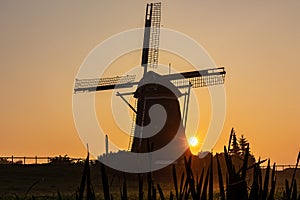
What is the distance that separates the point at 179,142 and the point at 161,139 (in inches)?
53.4

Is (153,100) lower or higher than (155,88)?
lower

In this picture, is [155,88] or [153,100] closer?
[155,88]

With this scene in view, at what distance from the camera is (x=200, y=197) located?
6.52 feet

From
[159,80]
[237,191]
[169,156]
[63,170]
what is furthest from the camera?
[63,170]

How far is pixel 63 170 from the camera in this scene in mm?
57625

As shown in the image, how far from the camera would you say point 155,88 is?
42.4 meters

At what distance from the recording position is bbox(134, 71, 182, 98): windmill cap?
42438mm

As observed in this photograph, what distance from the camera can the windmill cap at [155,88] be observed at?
139 ft

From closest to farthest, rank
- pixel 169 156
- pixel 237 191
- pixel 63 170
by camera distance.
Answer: pixel 237 191 < pixel 169 156 < pixel 63 170

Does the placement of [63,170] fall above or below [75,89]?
below

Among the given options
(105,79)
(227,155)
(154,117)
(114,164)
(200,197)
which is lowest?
(200,197)

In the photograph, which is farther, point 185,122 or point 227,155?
point 185,122

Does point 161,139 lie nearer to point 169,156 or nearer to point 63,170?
point 169,156

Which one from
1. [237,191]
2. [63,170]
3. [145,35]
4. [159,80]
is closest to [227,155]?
[237,191]
